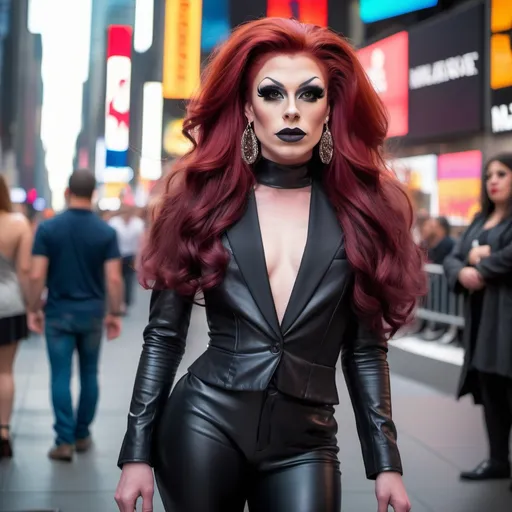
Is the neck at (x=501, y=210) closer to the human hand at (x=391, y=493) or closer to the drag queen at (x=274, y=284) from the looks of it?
the drag queen at (x=274, y=284)

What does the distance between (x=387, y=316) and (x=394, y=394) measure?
7.36 meters

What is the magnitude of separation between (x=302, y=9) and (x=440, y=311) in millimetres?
3587

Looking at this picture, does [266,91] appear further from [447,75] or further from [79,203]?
[447,75]

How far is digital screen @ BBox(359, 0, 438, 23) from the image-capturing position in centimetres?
1423

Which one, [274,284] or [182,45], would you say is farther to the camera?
[182,45]

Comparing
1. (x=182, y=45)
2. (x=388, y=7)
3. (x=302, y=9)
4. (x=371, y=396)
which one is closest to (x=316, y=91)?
(x=371, y=396)

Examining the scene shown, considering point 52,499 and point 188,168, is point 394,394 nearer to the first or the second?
point 52,499

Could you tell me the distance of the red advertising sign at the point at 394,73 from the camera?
570 inches

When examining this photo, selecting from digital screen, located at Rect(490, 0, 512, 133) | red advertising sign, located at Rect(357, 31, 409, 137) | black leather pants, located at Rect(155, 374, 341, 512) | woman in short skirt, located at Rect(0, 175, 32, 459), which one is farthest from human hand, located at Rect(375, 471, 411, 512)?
red advertising sign, located at Rect(357, 31, 409, 137)

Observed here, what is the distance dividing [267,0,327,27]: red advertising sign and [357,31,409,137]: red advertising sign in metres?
4.24

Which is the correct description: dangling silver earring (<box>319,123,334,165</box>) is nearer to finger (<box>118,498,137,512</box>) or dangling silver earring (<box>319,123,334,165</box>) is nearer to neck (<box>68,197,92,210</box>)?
finger (<box>118,498,137,512</box>)

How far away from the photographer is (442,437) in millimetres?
8008

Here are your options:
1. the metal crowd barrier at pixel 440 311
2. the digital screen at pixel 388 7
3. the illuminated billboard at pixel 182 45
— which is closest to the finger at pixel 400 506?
the metal crowd barrier at pixel 440 311

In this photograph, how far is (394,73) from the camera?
48.7ft
